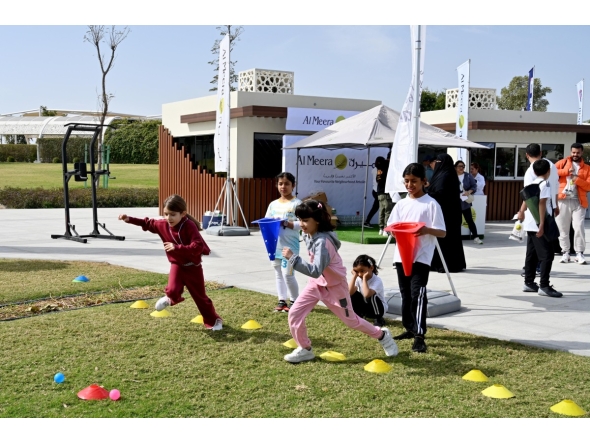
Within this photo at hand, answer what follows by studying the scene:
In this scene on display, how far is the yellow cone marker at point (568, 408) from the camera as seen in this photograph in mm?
4402

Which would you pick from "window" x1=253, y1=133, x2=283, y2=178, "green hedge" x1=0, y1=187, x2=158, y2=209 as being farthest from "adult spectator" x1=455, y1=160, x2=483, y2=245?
"green hedge" x1=0, y1=187, x2=158, y2=209

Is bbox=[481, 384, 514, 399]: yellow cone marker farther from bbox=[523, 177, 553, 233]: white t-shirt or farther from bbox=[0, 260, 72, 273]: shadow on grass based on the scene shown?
bbox=[0, 260, 72, 273]: shadow on grass

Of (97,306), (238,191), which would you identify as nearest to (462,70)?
(238,191)

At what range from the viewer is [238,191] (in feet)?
57.0

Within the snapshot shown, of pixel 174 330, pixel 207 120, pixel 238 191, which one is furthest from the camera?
pixel 207 120

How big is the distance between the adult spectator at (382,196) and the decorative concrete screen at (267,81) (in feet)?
12.0

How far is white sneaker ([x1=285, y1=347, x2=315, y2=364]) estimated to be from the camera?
220 inches

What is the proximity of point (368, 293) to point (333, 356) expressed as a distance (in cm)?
143

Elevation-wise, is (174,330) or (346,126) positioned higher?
(346,126)

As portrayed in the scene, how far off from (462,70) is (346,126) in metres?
4.00

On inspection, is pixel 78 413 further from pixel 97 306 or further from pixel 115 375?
pixel 97 306

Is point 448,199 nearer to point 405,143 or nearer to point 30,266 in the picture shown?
point 405,143

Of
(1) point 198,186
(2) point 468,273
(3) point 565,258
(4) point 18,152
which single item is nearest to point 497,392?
(2) point 468,273

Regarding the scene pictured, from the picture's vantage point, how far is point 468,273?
34.8 feet
